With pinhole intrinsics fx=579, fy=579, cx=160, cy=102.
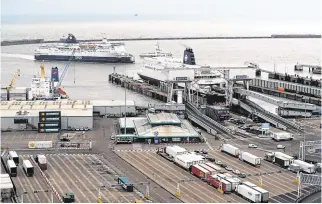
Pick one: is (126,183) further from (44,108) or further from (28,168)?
(44,108)

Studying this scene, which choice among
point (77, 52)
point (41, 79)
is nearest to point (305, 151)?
point (41, 79)

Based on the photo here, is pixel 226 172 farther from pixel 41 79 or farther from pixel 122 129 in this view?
pixel 41 79

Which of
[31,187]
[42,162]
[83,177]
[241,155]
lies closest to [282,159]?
[241,155]

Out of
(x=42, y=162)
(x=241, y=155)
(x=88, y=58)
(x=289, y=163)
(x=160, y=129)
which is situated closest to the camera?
(x=42, y=162)

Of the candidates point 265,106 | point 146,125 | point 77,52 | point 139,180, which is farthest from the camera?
point 77,52

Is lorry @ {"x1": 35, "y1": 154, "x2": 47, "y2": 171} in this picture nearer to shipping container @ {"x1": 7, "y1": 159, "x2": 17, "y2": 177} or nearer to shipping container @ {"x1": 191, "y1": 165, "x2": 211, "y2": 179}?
shipping container @ {"x1": 7, "y1": 159, "x2": 17, "y2": 177}

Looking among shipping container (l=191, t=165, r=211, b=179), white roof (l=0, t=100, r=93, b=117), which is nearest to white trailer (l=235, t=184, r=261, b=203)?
shipping container (l=191, t=165, r=211, b=179)

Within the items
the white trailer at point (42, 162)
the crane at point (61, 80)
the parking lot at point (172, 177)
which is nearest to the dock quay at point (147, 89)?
the crane at point (61, 80)
